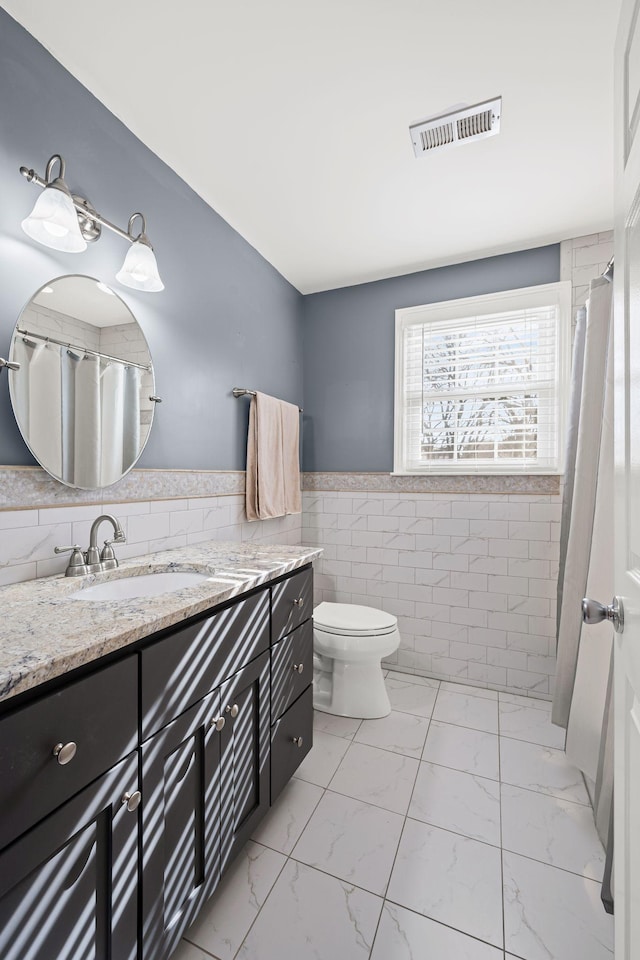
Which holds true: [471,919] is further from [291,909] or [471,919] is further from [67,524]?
[67,524]

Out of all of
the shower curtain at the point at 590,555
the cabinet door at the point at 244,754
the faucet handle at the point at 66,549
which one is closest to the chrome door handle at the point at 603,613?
the shower curtain at the point at 590,555

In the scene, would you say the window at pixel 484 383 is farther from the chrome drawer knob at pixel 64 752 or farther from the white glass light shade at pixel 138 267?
the chrome drawer knob at pixel 64 752

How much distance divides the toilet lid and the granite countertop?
71 centimetres

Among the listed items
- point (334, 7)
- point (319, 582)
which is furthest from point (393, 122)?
point (319, 582)

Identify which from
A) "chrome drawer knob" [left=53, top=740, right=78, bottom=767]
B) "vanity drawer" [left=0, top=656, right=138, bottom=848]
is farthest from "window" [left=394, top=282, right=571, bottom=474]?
"chrome drawer knob" [left=53, top=740, right=78, bottom=767]

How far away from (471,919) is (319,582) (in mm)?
1902

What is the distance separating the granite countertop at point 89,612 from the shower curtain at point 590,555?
3.68 feet

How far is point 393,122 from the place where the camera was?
1636mm

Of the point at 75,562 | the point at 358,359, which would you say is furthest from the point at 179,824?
the point at 358,359

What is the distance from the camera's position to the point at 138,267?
1.55 m

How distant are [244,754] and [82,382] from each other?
50.8 inches

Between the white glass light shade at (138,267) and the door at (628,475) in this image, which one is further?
the white glass light shade at (138,267)

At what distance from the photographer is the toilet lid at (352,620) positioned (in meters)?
2.14

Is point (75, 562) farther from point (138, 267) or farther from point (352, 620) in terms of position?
point (352, 620)
